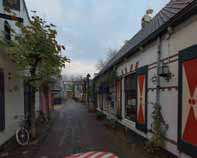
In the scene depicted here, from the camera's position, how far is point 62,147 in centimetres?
666

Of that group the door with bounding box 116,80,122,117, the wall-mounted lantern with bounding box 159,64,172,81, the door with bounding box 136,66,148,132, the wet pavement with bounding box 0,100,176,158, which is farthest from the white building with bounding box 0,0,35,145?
the wall-mounted lantern with bounding box 159,64,172,81

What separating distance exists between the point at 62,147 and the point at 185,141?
164 inches

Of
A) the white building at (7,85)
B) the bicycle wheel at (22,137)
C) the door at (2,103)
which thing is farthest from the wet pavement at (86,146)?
the white building at (7,85)

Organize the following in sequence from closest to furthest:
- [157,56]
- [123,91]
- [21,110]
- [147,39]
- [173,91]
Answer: [173,91] → [157,56] → [147,39] → [21,110] → [123,91]

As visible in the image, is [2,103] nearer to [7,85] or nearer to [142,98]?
[7,85]

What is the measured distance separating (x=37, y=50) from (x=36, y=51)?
2.0 inches

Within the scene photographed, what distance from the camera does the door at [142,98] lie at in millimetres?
6559

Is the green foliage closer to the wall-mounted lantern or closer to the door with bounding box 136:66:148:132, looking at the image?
the door with bounding box 136:66:148:132

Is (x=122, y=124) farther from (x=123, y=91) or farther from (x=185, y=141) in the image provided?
(x=185, y=141)

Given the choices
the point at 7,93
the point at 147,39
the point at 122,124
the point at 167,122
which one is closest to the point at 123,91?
the point at 122,124

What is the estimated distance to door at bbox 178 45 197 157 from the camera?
3.92 meters

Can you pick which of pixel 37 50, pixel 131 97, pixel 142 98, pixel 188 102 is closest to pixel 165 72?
pixel 188 102

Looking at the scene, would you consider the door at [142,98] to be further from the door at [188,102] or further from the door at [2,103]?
the door at [2,103]

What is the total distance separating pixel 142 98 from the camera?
6.91m
